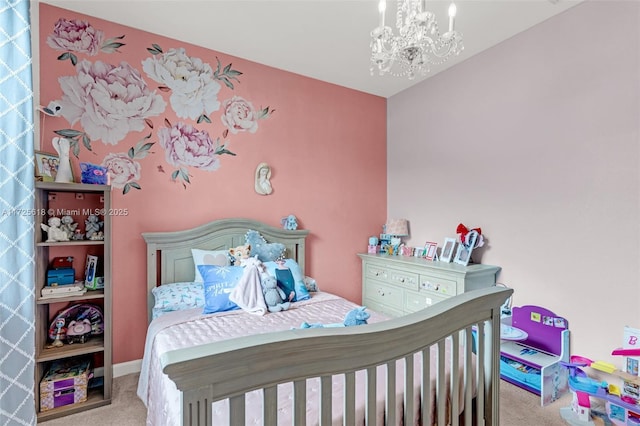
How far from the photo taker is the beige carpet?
1.96 metres

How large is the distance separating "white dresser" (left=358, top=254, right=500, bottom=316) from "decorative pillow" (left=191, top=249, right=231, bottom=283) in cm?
167

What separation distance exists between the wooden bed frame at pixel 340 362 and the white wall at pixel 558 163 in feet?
4.85

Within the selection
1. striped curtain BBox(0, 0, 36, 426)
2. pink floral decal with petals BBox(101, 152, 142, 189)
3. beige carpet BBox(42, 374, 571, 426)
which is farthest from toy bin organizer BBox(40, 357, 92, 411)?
pink floral decal with petals BBox(101, 152, 142, 189)

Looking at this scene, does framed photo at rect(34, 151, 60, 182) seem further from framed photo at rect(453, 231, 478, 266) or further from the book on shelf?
framed photo at rect(453, 231, 478, 266)

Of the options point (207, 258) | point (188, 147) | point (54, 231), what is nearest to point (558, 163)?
point (207, 258)

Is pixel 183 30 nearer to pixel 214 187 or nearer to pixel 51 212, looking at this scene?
pixel 214 187

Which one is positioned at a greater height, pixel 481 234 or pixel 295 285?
pixel 481 234

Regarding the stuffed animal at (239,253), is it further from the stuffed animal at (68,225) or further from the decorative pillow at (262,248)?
the stuffed animal at (68,225)

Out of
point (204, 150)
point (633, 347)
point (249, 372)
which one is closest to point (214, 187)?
point (204, 150)

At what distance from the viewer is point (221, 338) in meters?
1.81

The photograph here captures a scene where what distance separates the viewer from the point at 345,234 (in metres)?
3.71

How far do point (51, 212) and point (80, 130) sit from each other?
2.11ft

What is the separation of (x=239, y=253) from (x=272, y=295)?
559 millimetres

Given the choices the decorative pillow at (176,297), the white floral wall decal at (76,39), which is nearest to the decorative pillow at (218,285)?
the decorative pillow at (176,297)
